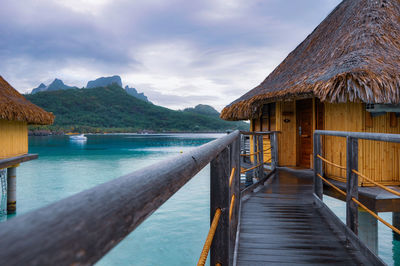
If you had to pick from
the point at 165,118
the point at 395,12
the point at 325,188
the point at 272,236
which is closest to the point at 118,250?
the point at 325,188

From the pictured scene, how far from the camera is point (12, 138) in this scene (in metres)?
8.96

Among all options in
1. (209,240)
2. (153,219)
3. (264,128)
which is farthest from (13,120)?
(209,240)

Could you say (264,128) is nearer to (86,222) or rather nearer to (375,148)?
(375,148)

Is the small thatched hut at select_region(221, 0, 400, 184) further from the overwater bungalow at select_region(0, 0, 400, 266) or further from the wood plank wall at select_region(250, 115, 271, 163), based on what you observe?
the wood plank wall at select_region(250, 115, 271, 163)

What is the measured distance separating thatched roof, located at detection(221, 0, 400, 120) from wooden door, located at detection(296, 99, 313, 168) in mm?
1107

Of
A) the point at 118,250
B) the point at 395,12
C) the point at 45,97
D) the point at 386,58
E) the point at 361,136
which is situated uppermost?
the point at 45,97

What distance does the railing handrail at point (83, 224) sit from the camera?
10.3 inches

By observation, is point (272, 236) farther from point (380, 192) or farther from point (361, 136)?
point (380, 192)

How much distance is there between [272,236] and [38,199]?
15390 mm

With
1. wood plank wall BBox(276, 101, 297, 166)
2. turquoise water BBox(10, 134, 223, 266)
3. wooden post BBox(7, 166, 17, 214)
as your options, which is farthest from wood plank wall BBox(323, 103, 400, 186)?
wooden post BBox(7, 166, 17, 214)

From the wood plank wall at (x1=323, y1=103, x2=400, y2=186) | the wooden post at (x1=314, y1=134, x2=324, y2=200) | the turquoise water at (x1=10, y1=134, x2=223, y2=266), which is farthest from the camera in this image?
the turquoise water at (x1=10, y1=134, x2=223, y2=266)

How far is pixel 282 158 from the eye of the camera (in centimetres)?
889

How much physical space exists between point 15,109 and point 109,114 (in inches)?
3434

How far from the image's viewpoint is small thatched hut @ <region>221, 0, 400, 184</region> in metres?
5.52
